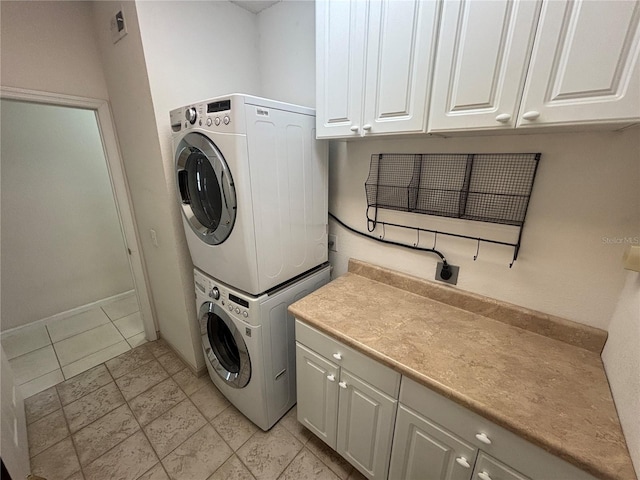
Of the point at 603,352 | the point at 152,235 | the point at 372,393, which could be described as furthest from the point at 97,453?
the point at 603,352

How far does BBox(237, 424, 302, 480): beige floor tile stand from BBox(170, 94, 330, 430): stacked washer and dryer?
7 cm

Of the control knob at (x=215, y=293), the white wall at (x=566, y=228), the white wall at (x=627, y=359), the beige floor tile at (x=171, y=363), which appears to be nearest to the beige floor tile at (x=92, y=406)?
the beige floor tile at (x=171, y=363)

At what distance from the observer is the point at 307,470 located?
1.38 metres

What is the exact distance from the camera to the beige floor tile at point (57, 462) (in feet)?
4.44

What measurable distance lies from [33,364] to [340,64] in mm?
3103

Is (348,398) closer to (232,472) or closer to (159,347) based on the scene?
(232,472)

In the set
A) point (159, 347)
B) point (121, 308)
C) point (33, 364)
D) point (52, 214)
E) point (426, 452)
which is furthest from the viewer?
point (121, 308)

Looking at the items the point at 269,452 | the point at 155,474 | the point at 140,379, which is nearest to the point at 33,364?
the point at 140,379

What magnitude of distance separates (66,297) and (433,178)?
353 centimetres

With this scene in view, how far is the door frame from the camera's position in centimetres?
156

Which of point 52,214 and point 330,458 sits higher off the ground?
point 52,214

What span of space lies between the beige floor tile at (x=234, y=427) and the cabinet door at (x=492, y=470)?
1236 mm

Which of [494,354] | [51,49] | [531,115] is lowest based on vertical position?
[494,354]

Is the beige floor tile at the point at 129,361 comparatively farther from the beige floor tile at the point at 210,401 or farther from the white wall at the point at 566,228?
the white wall at the point at 566,228
